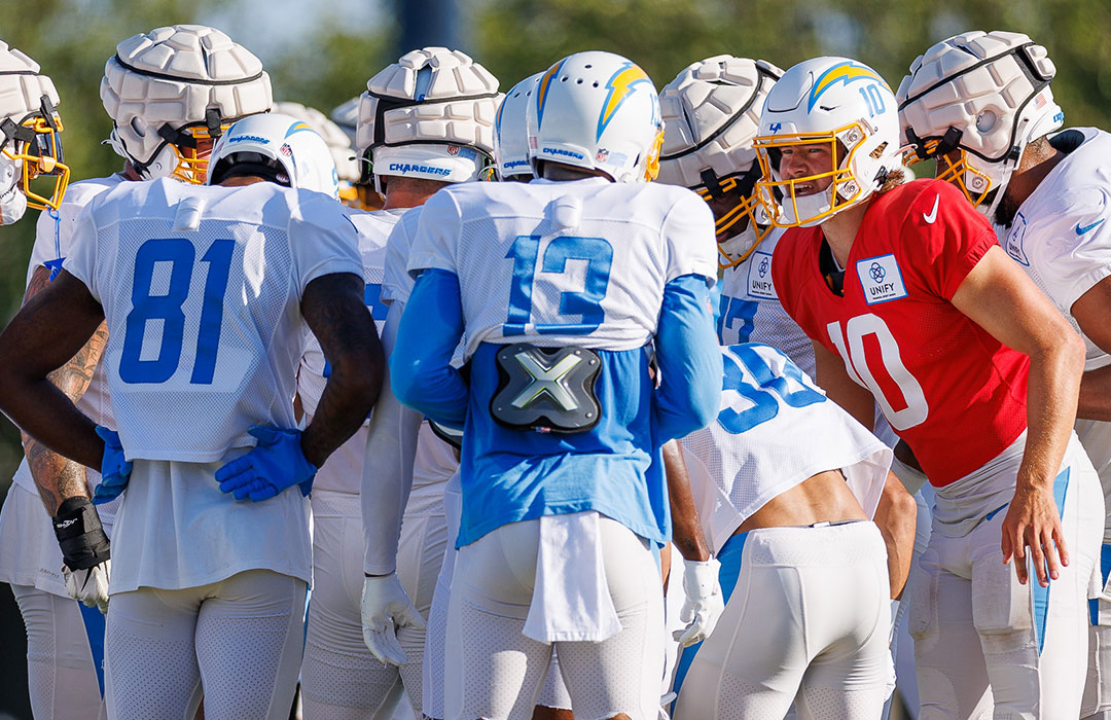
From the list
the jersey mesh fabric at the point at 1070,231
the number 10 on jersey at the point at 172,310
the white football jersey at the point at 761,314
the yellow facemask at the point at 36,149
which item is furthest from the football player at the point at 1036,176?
the yellow facemask at the point at 36,149

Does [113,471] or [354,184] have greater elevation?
[354,184]

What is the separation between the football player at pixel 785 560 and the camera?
149 inches

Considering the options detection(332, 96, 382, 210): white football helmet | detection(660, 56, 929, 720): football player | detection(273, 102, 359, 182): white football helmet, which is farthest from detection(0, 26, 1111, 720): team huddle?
detection(273, 102, 359, 182): white football helmet

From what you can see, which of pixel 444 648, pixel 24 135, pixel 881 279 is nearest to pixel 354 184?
pixel 24 135

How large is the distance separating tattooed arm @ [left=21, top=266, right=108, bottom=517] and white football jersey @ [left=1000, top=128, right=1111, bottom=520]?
2923mm

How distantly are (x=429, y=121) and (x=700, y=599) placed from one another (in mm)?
2059

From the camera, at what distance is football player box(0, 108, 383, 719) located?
11.5 ft

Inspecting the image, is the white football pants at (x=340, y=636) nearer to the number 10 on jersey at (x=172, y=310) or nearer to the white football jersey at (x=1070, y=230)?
the number 10 on jersey at (x=172, y=310)

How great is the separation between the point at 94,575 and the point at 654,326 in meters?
1.87

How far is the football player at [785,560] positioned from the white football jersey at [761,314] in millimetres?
1487

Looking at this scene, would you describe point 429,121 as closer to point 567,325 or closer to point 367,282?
point 367,282

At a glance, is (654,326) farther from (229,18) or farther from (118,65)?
(229,18)

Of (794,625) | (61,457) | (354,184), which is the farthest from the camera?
(354,184)

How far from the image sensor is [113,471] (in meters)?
3.61
